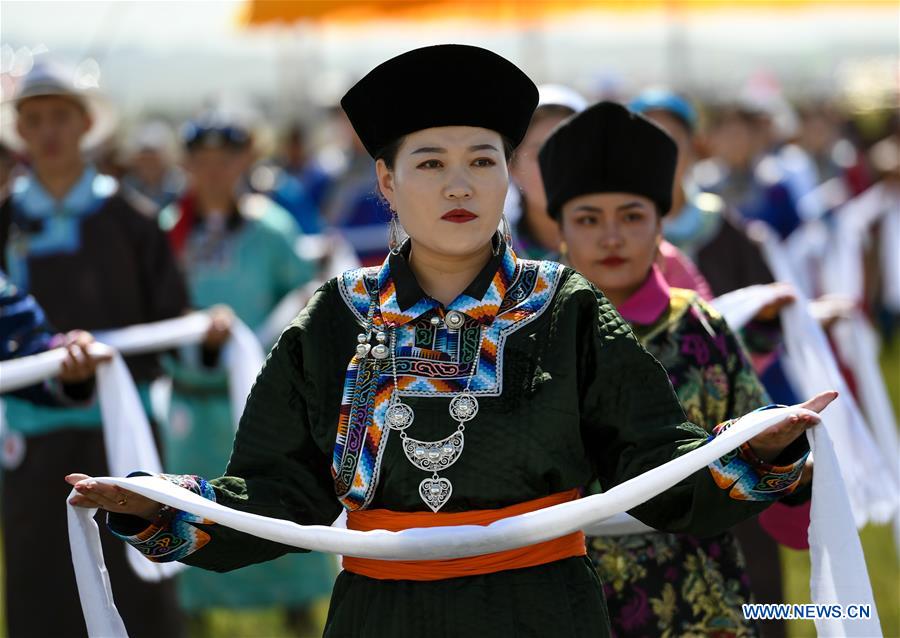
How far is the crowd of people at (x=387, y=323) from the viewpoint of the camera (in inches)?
110

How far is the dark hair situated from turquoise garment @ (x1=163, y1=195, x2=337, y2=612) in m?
3.92

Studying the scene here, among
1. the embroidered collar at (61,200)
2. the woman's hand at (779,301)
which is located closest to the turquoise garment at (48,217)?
the embroidered collar at (61,200)

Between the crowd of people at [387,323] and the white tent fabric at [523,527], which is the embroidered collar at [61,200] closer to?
the crowd of people at [387,323]

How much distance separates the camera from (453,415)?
2.75 m

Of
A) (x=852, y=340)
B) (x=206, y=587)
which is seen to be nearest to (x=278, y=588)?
(x=206, y=587)

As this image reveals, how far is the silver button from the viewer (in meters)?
2.83

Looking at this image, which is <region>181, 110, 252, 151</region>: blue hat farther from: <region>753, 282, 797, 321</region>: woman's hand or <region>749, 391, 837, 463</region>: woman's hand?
<region>749, 391, 837, 463</region>: woman's hand

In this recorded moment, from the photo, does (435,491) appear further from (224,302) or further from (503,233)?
(224,302)

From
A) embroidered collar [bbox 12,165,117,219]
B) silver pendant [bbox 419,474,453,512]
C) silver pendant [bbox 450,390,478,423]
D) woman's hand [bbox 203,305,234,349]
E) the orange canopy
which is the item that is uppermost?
the orange canopy

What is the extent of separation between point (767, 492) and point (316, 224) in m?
8.04

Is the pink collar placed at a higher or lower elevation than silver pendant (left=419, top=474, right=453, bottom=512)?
higher

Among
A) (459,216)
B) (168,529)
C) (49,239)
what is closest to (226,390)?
(49,239)

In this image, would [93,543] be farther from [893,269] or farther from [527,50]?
[527,50]

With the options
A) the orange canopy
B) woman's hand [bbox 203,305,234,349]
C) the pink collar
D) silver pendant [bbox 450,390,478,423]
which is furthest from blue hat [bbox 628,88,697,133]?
the orange canopy
